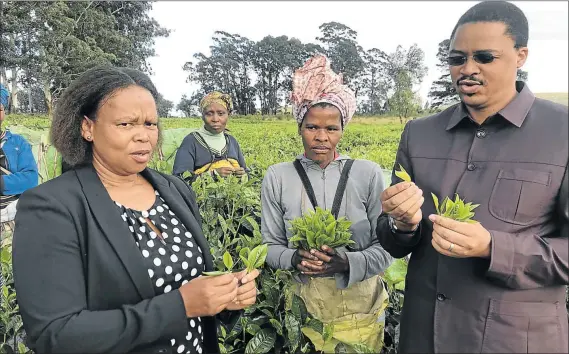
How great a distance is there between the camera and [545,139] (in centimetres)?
111

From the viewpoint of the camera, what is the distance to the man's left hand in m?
1.56

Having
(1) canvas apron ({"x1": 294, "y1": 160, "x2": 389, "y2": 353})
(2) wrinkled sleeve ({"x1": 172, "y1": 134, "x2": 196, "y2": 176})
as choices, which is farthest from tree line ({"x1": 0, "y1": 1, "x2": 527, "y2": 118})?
(1) canvas apron ({"x1": 294, "y1": 160, "x2": 389, "y2": 353})

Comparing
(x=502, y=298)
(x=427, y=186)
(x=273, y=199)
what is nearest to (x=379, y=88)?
(x=273, y=199)

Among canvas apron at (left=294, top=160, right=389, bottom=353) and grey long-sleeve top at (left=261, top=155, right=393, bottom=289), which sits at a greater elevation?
grey long-sleeve top at (left=261, top=155, right=393, bottom=289)

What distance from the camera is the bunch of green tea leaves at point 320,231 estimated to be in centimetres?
153

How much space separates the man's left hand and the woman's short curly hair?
0.86 metres

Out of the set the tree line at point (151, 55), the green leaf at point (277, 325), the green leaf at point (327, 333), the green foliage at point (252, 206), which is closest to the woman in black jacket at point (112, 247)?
the green foliage at point (252, 206)

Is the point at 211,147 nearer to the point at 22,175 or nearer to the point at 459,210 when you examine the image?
the point at 22,175

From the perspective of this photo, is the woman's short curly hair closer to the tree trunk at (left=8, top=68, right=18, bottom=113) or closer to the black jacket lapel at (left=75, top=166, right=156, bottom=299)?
the black jacket lapel at (left=75, top=166, right=156, bottom=299)

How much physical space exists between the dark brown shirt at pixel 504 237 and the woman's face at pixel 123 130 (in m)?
0.85

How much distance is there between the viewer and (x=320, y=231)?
152 cm

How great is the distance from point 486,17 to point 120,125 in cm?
107

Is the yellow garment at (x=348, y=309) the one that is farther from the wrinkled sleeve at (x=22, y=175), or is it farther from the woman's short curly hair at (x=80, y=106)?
the wrinkled sleeve at (x=22, y=175)

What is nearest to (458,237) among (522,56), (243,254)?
(522,56)
